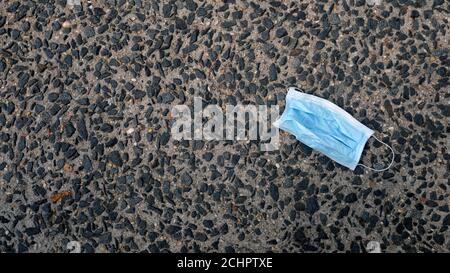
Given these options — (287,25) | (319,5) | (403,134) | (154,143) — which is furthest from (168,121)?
(403,134)

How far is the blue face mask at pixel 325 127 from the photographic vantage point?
3160 mm

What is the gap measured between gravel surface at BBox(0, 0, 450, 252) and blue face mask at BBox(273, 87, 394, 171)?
1.9 inches
